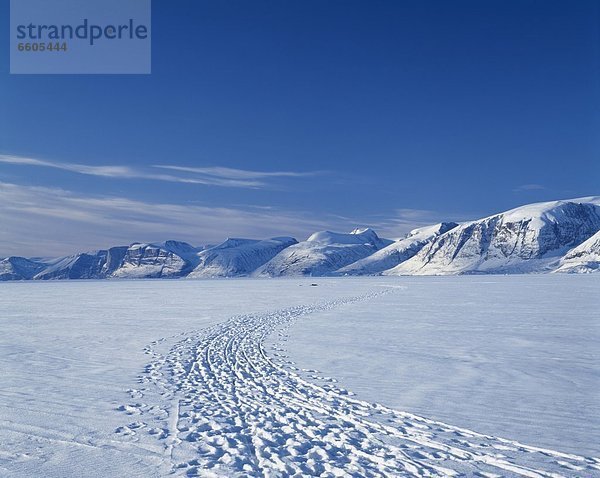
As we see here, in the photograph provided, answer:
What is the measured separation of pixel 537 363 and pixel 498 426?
5.92 metres

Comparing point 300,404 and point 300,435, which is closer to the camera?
point 300,435

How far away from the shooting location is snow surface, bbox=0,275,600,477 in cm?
682

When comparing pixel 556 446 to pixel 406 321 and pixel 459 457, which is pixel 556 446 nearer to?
pixel 459 457

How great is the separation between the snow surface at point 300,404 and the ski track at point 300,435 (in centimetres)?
3

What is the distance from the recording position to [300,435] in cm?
781

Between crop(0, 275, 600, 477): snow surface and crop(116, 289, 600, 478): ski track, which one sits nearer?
crop(116, 289, 600, 478): ski track

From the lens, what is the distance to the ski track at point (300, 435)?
6587mm

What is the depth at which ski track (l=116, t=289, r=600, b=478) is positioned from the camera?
6.59 m

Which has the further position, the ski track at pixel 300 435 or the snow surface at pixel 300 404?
the snow surface at pixel 300 404

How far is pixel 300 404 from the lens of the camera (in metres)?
9.55

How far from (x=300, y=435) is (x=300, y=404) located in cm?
174

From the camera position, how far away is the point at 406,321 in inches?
961

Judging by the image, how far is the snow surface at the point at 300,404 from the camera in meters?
6.82

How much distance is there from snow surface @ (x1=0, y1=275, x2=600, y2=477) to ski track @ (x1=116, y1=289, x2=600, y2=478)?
3 centimetres
